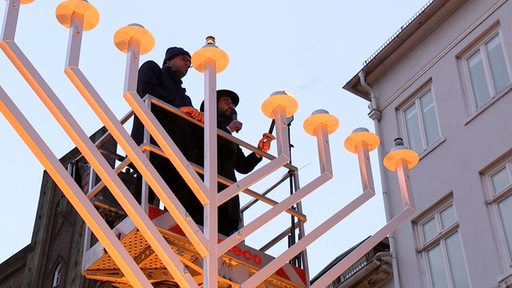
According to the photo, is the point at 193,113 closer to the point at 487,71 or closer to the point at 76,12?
the point at 76,12

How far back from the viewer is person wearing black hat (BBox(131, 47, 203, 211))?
6363 mm

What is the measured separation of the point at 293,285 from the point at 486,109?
655cm

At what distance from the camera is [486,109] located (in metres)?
11.9

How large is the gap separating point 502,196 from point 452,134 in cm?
152

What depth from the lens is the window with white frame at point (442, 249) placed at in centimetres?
1152

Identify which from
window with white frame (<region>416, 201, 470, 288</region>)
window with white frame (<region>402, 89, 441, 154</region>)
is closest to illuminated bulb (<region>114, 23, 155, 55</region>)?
window with white frame (<region>416, 201, 470, 288</region>)

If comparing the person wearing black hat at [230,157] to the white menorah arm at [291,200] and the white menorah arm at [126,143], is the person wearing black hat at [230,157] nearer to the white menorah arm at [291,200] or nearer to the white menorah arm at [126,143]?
the white menorah arm at [291,200]

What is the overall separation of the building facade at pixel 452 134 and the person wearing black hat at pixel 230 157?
4.61m

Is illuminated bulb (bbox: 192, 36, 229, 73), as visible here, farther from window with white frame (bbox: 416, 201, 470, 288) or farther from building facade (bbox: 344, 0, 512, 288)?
window with white frame (bbox: 416, 201, 470, 288)

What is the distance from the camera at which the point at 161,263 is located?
5.74 metres

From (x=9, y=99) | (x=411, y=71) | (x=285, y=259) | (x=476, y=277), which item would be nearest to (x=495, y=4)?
(x=411, y=71)

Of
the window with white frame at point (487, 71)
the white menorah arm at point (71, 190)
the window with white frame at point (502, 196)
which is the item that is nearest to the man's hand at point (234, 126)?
the white menorah arm at point (71, 190)

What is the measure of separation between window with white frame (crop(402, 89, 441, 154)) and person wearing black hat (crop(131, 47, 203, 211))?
6833mm

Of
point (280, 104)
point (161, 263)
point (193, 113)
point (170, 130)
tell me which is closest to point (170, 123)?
point (170, 130)
